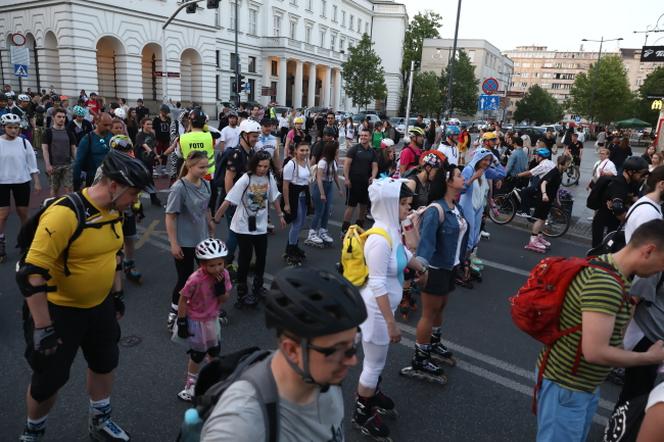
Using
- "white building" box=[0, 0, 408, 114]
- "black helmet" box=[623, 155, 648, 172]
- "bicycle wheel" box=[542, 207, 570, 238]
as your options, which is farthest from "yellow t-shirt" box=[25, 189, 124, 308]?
"white building" box=[0, 0, 408, 114]

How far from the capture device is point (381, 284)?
10.2 ft

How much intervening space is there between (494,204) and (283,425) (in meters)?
9.84

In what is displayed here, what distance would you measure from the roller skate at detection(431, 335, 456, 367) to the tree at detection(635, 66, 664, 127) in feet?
153

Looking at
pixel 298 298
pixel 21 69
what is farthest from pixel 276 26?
pixel 298 298

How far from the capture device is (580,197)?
47.7 feet

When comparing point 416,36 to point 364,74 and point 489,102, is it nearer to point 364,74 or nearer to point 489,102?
point 364,74

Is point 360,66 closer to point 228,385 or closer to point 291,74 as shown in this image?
point 291,74

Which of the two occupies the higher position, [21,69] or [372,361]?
[21,69]

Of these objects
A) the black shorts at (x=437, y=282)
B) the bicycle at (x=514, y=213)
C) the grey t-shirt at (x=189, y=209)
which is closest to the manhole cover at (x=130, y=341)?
the grey t-shirt at (x=189, y=209)

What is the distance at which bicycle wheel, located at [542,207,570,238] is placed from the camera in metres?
9.47

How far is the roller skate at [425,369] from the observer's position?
4211 mm

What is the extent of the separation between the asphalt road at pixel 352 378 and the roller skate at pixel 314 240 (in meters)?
2.60

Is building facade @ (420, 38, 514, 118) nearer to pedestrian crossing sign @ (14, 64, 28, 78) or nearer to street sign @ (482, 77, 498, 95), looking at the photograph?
street sign @ (482, 77, 498, 95)

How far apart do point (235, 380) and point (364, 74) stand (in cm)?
5385
